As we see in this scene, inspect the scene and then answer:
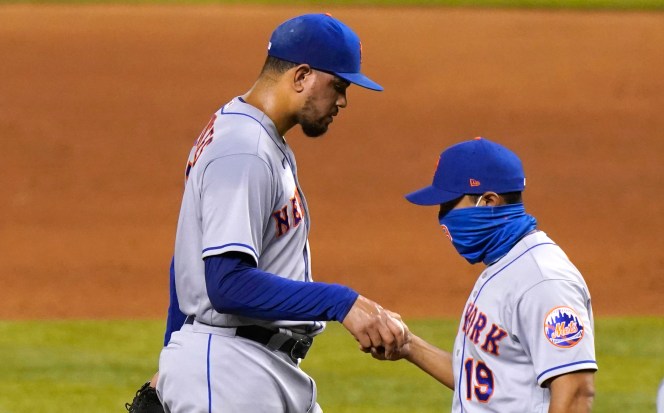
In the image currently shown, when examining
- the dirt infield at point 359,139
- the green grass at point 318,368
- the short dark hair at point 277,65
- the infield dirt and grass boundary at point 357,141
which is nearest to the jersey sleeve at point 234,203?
the short dark hair at point 277,65

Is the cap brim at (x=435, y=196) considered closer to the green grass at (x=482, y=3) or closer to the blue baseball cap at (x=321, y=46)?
the blue baseball cap at (x=321, y=46)

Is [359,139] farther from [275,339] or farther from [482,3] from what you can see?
[275,339]

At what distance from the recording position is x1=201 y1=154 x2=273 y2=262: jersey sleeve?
12.7 feet

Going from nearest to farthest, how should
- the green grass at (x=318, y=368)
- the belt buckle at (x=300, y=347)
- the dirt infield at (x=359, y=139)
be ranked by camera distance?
the belt buckle at (x=300, y=347), the green grass at (x=318, y=368), the dirt infield at (x=359, y=139)

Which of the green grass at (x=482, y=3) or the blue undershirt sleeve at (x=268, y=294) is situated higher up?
the blue undershirt sleeve at (x=268, y=294)

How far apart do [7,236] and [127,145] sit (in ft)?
8.67

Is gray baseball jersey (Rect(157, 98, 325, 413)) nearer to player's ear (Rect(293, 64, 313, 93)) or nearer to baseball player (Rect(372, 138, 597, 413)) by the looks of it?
player's ear (Rect(293, 64, 313, 93))

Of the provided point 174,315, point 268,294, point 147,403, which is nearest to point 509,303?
point 268,294

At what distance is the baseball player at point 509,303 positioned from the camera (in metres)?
3.84

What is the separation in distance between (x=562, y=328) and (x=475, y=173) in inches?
25.4

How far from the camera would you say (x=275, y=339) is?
4.23m

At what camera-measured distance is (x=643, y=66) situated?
58.6 feet

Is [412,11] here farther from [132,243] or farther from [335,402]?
[335,402]

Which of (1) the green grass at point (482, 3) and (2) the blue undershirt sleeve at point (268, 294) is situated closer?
(2) the blue undershirt sleeve at point (268, 294)
